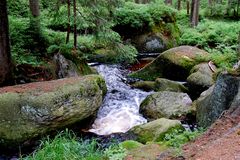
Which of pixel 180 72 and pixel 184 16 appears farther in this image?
pixel 184 16

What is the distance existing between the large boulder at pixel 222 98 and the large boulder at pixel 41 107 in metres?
2.93

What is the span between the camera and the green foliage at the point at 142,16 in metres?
18.7

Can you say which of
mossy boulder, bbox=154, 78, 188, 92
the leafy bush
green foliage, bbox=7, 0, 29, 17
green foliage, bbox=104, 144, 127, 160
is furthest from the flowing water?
green foliage, bbox=7, 0, 29, 17

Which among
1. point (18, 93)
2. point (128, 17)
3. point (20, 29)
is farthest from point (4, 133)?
point (128, 17)

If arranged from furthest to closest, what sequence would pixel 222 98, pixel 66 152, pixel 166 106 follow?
pixel 166 106, pixel 222 98, pixel 66 152

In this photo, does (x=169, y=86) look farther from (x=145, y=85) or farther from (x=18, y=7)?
(x=18, y=7)

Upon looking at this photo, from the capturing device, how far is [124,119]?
31.3ft

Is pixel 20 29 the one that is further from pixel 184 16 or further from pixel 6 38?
pixel 184 16

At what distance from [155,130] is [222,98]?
1511 millimetres

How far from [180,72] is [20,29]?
6.34 meters

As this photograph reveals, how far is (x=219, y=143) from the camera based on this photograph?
432cm

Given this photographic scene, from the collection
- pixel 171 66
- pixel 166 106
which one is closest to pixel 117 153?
pixel 166 106

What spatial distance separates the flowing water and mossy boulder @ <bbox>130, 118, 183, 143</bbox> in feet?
4.93

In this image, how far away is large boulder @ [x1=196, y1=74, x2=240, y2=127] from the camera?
20.1 ft
